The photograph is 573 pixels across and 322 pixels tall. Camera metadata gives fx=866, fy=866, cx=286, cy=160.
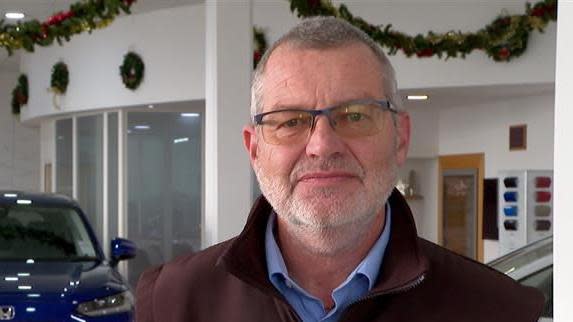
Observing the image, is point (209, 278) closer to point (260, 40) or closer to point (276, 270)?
point (276, 270)

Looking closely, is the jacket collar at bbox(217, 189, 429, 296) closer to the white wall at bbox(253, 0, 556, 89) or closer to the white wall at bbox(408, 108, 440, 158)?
the white wall at bbox(253, 0, 556, 89)

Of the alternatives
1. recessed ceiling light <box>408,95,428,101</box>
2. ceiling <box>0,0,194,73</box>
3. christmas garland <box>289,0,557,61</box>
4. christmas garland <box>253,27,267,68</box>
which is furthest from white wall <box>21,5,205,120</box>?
christmas garland <box>289,0,557,61</box>

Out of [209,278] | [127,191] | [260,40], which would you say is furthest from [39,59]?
[209,278]

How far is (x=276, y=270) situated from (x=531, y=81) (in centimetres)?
730

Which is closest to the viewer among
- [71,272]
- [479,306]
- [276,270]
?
[479,306]

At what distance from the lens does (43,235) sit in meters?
6.54

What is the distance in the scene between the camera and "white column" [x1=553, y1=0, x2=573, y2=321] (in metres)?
2.89

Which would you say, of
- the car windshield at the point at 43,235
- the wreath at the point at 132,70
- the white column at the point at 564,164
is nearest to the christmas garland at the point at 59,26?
the car windshield at the point at 43,235

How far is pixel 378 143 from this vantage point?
5.38 feet

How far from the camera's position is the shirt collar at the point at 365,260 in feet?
5.54

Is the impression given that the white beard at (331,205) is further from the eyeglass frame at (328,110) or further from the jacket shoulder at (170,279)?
the jacket shoulder at (170,279)

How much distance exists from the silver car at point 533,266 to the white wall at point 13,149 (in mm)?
13448

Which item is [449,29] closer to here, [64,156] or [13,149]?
[64,156]

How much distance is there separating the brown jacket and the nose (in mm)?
266
